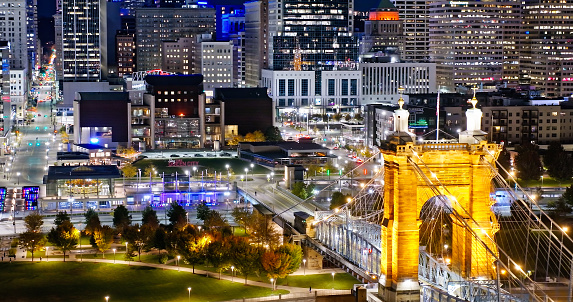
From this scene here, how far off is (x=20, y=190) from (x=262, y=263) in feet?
124

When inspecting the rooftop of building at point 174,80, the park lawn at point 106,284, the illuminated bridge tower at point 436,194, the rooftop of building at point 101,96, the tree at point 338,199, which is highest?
the rooftop of building at point 174,80

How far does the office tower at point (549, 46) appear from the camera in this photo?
173 meters

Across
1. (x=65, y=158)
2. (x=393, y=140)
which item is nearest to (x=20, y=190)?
(x=65, y=158)

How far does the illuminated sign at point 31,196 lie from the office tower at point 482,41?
108579 millimetres

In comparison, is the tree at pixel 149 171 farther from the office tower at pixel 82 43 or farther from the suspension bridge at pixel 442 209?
the office tower at pixel 82 43

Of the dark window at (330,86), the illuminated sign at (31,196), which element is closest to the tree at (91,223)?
the illuminated sign at (31,196)

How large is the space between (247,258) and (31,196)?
32249 millimetres

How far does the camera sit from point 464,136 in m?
45.4

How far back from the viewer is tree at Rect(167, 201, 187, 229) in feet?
245

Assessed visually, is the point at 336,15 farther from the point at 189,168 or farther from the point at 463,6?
the point at 189,168

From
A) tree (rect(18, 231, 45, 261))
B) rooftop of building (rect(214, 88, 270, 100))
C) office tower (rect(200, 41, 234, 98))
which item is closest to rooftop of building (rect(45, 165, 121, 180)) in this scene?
tree (rect(18, 231, 45, 261))

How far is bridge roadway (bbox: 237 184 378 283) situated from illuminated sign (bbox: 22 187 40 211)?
625 inches

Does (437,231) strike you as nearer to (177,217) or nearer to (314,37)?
(177,217)

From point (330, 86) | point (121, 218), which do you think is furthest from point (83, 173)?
point (330, 86)
